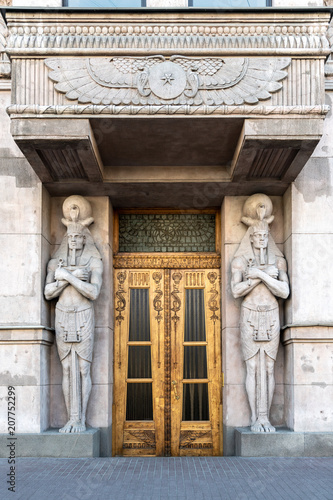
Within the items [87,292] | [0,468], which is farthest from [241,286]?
[0,468]

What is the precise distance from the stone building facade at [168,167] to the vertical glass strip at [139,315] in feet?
0.91

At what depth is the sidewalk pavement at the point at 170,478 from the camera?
22.3 feet

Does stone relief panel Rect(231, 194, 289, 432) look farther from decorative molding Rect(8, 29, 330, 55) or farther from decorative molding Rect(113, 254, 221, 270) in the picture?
decorative molding Rect(8, 29, 330, 55)

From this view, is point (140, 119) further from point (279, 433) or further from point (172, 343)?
point (279, 433)

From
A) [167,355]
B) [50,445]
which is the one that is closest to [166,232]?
[167,355]

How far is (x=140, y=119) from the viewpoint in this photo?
796cm

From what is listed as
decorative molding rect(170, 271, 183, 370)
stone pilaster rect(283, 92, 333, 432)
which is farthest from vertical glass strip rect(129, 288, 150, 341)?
stone pilaster rect(283, 92, 333, 432)

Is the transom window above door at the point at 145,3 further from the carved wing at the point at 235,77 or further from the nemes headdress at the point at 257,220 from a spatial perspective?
the nemes headdress at the point at 257,220

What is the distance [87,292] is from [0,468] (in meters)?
2.67

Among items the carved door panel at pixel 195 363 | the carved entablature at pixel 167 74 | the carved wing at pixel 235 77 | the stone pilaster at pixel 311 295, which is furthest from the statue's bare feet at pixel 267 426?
the carved wing at pixel 235 77

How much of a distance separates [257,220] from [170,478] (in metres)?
4.10

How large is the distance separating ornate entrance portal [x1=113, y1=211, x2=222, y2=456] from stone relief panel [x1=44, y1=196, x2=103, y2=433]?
38.0 inches

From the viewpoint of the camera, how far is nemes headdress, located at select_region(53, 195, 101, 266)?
9.48 m

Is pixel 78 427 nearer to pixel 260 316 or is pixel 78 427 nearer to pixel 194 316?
pixel 194 316
